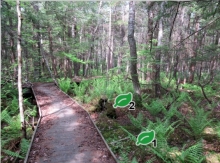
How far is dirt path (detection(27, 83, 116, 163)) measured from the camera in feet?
13.2

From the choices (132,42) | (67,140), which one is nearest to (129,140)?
(67,140)

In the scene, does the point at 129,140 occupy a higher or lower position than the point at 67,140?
lower

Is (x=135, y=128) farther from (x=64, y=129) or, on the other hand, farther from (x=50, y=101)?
(x=50, y=101)

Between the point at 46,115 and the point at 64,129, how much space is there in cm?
173

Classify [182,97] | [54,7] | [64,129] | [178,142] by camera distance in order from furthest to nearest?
[54,7]
[182,97]
[64,129]
[178,142]

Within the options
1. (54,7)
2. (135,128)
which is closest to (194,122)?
(135,128)

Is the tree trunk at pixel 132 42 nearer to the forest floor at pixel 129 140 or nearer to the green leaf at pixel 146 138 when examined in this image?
the forest floor at pixel 129 140

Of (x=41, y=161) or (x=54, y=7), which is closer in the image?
(x=41, y=161)

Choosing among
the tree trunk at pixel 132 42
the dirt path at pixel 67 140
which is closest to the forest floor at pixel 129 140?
the dirt path at pixel 67 140

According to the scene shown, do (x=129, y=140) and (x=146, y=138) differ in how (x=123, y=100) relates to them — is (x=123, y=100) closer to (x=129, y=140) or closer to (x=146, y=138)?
(x=146, y=138)

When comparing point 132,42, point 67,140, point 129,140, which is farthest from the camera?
point 132,42

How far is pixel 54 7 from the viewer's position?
1337 centimetres

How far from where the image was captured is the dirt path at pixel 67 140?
4.03 metres

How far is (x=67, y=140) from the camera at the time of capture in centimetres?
489
